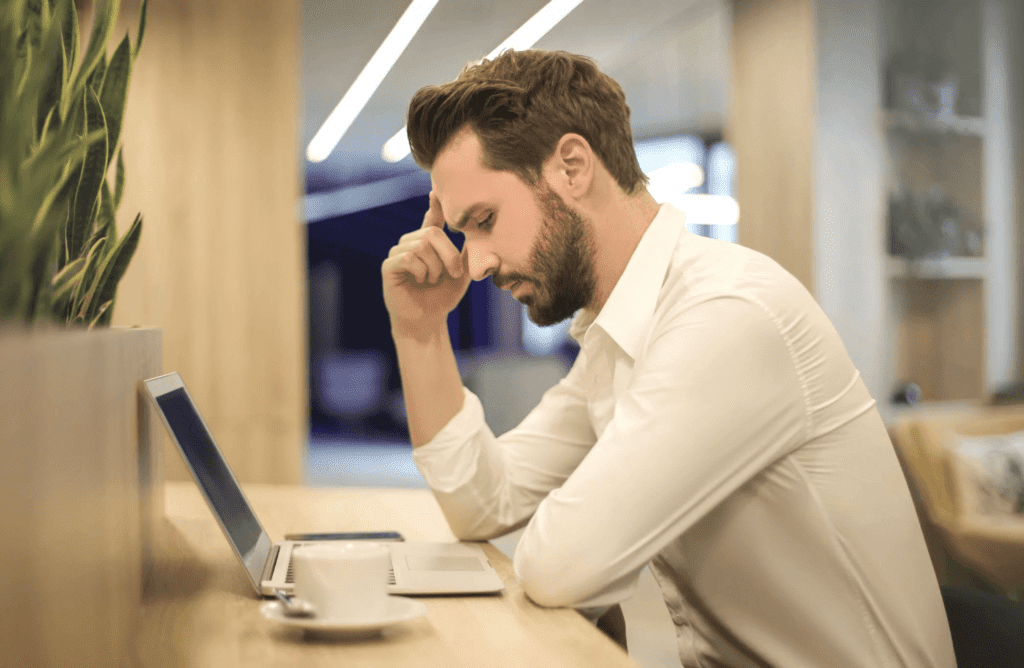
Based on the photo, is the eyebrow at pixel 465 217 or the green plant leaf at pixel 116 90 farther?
the eyebrow at pixel 465 217

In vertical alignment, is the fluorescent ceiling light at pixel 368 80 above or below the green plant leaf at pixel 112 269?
above

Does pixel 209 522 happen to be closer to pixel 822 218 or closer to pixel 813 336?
pixel 813 336

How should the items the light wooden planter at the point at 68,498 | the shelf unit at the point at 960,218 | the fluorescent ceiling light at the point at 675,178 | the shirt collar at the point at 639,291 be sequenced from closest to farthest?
1. the light wooden planter at the point at 68,498
2. the shirt collar at the point at 639,291
3. the shelf unit at the point at 960,218
4. the fluorescent ceiling light at the point at 675,178

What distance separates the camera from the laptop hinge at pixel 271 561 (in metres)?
1.00

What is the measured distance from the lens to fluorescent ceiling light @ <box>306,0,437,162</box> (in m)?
4.26

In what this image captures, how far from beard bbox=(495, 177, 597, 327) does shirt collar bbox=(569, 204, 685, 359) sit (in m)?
0.13

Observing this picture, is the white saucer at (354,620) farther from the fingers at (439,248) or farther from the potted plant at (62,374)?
the fingers at (439,248)

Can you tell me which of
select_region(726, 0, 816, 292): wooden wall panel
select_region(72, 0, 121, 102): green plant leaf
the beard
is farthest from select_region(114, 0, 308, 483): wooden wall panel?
select_region(72, 0, 121, 102): green plant leaf

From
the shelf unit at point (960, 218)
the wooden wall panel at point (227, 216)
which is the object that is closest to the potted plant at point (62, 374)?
the wooden wall panel at point (227, 216)

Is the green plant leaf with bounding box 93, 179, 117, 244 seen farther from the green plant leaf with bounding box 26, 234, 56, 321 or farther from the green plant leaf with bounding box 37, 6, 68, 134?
the green plant leaf with bounding box 26, 234, 56, 321

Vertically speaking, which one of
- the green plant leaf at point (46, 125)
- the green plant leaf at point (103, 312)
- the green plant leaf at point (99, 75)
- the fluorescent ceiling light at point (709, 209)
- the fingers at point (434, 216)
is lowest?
the green plant leaf at point (103, 312)

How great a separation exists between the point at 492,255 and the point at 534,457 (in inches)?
14.8

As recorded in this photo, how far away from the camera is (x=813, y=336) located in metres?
1.05

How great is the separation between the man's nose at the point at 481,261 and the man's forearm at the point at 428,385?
5.9 inches
